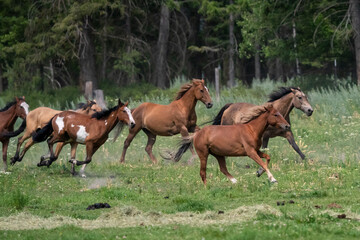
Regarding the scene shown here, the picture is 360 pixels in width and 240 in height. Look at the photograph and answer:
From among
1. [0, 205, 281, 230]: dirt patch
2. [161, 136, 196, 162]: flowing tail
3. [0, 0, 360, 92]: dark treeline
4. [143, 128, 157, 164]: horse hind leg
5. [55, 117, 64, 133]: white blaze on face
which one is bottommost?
[143, 128, 157, 164]: horse hind leg

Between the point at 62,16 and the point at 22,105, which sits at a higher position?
the point at 62,16

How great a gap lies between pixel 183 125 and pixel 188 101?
664 millimetres

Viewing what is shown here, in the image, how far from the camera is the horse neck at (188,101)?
1802cm

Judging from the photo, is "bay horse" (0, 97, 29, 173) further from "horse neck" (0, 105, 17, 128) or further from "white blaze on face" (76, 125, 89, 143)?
"white blaze on face" (76, 125, 89, 143)

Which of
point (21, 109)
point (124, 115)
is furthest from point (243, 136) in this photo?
point (21, 109)

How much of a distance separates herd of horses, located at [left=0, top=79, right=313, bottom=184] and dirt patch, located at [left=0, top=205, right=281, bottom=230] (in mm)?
2765

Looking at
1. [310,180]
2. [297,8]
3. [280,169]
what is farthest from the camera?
[297,8]

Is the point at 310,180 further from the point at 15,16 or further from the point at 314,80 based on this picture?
the point at 15,16

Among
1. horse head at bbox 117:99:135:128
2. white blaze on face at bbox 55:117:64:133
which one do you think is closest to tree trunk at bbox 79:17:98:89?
white blaze on face at bbox 55:117:64:133

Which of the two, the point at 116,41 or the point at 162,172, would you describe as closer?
the point at 162,172

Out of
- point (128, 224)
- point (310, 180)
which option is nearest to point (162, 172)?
point (310, 180)

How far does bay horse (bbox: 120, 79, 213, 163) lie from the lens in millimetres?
17859

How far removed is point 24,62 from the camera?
38375 mm

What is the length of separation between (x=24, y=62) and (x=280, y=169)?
26.0 m
